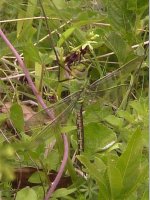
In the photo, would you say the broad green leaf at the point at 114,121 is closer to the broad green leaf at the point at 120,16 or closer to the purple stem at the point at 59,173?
the purple stem at the point at 59,173

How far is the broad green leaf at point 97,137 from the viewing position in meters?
1.51

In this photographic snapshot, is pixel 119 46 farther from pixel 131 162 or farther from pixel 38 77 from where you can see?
pixel 131 162

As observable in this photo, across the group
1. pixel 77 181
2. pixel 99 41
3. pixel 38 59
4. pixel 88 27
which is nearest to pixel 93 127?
pixel 77 181

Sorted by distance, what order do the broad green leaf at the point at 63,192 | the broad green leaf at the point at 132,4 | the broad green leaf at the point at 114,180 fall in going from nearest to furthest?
the broad green leaf at the point at 114,180 < the broad green leaf at the point at 63,192 < the broad green leaf at the point at 132,4

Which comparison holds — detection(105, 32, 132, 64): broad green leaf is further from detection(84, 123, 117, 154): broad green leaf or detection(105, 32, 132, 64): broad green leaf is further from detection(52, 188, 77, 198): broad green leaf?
detection(52, 188, 77, 198): broad green leaf

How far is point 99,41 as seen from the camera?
6.08 feet

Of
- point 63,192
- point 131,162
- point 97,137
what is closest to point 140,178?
point 131,162

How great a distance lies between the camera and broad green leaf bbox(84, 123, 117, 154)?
151 cm

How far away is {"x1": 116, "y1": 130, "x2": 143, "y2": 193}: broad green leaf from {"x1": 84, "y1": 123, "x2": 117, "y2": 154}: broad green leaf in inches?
10.4

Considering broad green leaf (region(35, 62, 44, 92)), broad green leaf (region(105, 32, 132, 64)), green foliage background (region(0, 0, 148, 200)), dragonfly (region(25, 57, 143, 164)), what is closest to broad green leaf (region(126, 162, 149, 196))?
green foliage background (region(0, 0, 148, 200))

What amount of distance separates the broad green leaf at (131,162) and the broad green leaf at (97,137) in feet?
0.87

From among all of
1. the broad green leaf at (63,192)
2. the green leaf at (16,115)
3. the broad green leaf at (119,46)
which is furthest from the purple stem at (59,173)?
the broad green leaf at (119,46)

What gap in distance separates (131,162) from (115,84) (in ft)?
1.46

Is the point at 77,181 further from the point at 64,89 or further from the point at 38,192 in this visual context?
the point at 64,89
